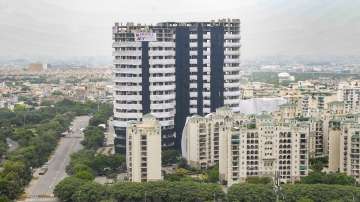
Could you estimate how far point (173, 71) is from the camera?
9.16 m

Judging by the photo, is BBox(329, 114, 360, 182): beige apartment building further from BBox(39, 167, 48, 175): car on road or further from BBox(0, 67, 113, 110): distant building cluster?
BBox(0, 67, 113, 110): distant building cluster

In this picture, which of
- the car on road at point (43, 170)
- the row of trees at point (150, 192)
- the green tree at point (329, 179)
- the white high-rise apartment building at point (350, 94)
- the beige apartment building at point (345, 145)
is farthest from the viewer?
the white high-rise apartment building at point (350, 94)

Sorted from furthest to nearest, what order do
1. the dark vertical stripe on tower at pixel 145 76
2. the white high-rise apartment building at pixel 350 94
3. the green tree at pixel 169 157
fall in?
the white high-rise apartment building at pixel 350 94 → the dark vertical stripe on tower at pixel 145 76 → the green tree at pixel 169 157

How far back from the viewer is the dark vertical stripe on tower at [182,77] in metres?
9.25

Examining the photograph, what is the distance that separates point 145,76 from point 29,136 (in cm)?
243

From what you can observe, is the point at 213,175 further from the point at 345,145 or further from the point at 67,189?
the point at 67,189

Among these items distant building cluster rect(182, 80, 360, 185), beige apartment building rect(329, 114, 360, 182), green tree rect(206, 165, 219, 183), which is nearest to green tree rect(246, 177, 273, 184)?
distant building cluster rect(182, 80, 360, 185)

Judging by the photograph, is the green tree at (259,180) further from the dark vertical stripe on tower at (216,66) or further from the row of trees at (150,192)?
the dark vertical stripe on tower at (216,66)

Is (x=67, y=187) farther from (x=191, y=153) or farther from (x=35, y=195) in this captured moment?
(x=191, y=153)

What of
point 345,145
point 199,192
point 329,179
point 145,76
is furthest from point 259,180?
point 145,76

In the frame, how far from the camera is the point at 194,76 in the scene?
30.6 ft

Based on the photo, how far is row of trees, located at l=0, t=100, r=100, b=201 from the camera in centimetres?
704

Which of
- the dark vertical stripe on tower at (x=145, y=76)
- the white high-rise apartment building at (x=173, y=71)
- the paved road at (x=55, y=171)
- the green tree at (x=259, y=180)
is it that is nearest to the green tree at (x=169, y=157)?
the white high-rise apartment building at (x=173, y=71)

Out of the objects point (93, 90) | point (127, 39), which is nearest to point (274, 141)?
point (127, 39)
